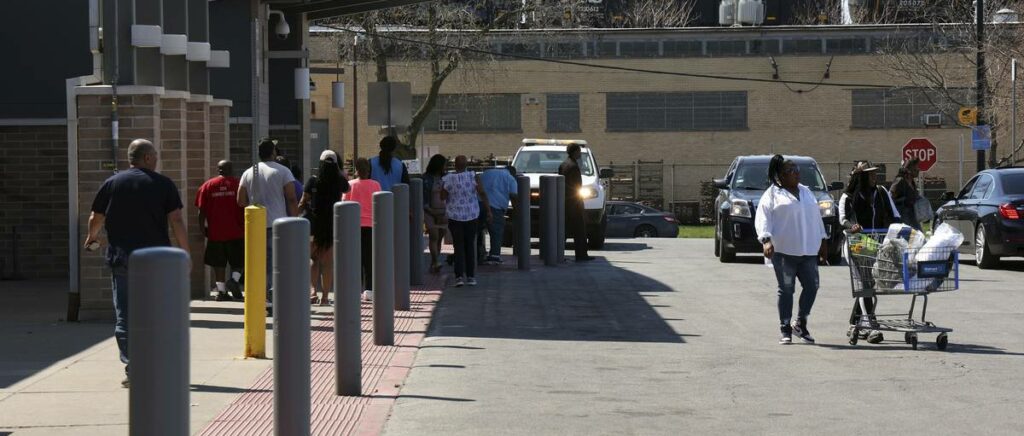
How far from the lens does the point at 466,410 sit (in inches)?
372

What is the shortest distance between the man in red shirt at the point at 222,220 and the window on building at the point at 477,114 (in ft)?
151

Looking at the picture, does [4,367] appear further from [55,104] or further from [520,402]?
[55,104]

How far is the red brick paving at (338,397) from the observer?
28.6 ft

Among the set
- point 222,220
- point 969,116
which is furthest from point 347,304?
point 969,116

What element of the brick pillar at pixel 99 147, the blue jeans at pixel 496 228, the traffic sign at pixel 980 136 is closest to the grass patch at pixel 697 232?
the traffic sign at pixel 980 136

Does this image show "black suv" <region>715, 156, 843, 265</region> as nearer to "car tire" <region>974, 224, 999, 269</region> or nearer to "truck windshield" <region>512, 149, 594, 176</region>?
"car tire" <region>974, 224, 999, 269</region>

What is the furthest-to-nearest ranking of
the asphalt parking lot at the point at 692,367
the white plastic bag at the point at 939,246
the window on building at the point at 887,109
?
1. the window on building at the point at 887,109
2. the white plastic bag at the point at 939,246
3. the asphalt parking lot at the point at 692,367

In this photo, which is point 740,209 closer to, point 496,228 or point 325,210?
point 496,228

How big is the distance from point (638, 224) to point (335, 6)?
64.4 feet

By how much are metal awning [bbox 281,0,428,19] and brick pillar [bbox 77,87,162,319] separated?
9.35m

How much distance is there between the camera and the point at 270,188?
14.8 meters

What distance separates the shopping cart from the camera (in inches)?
503

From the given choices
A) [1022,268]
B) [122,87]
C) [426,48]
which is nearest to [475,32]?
[426,48]

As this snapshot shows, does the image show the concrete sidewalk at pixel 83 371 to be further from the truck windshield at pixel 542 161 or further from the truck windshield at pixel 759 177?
the truck windshield at pixel 542 161
